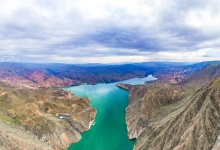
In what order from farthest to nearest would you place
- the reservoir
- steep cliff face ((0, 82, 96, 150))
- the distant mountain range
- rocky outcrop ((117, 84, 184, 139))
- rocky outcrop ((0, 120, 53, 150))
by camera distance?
rocky outcrop ((117, 84, 184, 139)) < steep cliff face ((0, 82, 96, 150)) < the reservoir < the distant mountain range < rocky outcrop ((0, 120, 53, 150))

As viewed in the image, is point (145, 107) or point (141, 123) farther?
point (145, 107)

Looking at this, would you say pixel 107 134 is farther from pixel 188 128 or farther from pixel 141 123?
pixel 188 128

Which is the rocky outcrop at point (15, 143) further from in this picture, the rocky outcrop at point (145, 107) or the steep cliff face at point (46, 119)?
the rocky outcrop at point (145, 107)

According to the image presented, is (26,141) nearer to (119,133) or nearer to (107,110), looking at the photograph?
(119,133)

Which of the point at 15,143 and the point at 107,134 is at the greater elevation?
the point at 15,143

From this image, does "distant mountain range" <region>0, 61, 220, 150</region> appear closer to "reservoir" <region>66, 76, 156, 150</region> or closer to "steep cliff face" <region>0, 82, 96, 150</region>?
"steep cliff face" <region>0, 82, 96, 150</region>

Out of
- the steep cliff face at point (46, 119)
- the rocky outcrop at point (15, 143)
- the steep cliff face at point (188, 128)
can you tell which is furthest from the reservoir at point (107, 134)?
the rocky outcrop at point (15, 143)

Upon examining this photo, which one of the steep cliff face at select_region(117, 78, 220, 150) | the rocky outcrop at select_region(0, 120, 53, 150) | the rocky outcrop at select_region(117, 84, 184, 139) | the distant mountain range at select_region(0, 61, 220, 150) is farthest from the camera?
the rocky outcrop at select_region(117, 84, 184, 139)

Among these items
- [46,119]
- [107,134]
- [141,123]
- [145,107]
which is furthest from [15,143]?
[145,107]

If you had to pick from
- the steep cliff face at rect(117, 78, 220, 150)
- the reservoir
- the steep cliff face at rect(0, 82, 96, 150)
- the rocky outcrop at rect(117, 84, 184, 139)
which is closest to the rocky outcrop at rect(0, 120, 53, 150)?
the steep cliff face at rect(0, 82, 96, 150)
